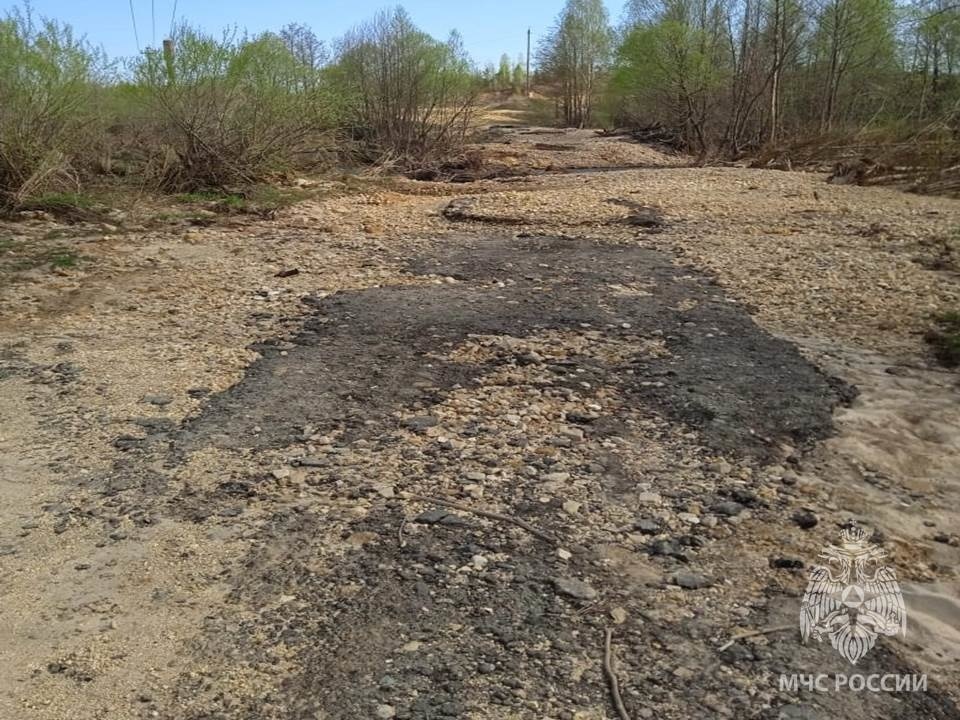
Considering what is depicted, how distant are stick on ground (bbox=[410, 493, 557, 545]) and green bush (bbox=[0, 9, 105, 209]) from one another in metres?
7.97

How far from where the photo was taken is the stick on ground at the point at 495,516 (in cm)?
277

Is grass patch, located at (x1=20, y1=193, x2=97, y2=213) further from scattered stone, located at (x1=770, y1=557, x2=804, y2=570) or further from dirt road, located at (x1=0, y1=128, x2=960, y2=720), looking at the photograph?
scattered stone, located at (x1=770, y1=557, x2=804, y2=570)

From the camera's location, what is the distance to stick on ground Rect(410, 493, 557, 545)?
277 centimetres

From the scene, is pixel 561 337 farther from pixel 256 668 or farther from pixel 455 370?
pixel 256 668

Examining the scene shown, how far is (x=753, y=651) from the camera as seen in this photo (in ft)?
7.22

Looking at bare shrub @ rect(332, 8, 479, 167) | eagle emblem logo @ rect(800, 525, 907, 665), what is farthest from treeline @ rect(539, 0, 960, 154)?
eagle emblem logo @ rect(800, 525, 907, 665)

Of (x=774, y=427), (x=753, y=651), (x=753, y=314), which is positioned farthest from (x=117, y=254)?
(x=753, y=651)

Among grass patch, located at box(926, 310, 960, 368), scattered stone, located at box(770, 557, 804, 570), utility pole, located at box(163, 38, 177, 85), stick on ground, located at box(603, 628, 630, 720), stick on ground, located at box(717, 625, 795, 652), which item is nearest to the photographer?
stick on ground, located at box(603, 628, 630, 720)

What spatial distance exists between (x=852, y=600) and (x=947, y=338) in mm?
3013

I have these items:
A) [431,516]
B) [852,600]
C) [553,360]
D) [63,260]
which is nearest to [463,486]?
[431,516]

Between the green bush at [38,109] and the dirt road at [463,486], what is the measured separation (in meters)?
3.39

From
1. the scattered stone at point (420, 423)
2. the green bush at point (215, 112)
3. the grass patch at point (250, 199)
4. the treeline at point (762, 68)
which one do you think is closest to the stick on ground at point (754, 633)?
the scattered stone at point (420, 423)

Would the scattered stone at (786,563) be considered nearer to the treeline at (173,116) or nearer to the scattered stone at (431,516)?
the scattered stone at (431,516)

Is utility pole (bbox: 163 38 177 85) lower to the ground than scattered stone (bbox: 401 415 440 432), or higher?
higher
